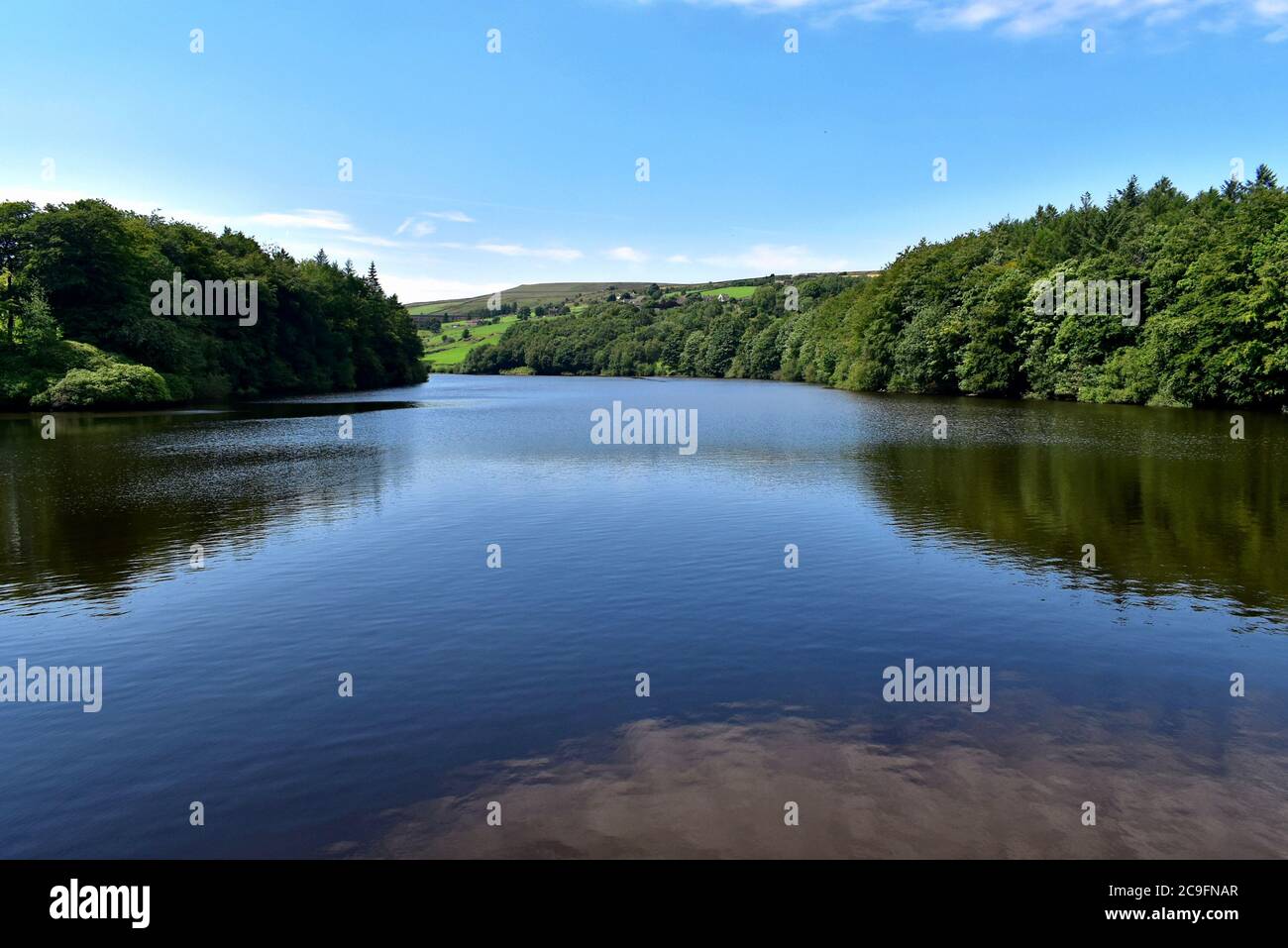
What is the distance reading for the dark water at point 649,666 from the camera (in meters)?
9.36

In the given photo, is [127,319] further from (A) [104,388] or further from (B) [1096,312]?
(B) [1096,312]

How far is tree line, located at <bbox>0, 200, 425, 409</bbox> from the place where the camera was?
7462 cm

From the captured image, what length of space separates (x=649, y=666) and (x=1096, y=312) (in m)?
79.3

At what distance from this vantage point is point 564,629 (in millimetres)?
15953

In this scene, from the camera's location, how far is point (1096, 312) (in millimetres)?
78875

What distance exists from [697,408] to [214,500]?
56685 mm
